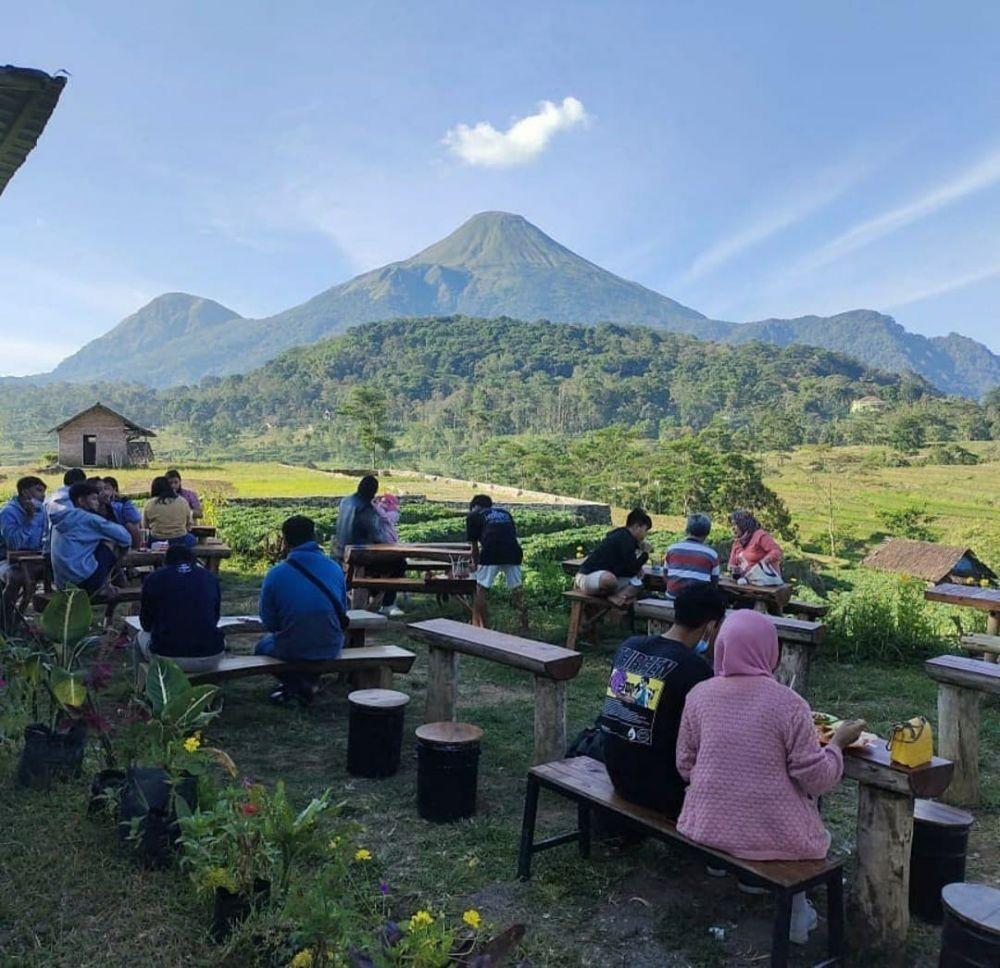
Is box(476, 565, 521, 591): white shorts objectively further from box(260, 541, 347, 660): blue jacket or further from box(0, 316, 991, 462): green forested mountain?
box(0, 316, 991, 462): green forested mountain

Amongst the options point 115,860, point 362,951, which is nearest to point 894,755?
point 362,951

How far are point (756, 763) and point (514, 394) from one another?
394 ft

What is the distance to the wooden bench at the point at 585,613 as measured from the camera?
7449mm

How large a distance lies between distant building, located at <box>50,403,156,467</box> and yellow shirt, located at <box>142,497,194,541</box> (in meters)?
49.9

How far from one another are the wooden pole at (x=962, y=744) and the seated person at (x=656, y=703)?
2.03 meters

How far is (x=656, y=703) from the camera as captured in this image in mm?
3170

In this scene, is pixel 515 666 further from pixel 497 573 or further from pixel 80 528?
pixel 80 528

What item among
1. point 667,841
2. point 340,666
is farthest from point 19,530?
point 667,841

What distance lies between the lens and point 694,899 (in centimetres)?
340

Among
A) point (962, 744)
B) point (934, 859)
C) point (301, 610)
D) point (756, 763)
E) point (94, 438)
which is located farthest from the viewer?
point (94, 438)

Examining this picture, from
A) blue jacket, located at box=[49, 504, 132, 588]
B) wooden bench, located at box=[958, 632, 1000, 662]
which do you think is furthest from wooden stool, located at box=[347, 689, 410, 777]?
wooden bench, located at box=[958, 632, 1000, 662]

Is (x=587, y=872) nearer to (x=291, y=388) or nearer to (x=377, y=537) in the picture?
(x=377, y=537)

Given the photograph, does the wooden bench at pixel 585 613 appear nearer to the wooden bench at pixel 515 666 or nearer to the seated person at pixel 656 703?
the wooden bench at pixel 515 666

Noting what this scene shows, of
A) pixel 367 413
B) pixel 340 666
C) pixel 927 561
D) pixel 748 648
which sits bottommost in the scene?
pixel 927 561
